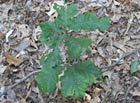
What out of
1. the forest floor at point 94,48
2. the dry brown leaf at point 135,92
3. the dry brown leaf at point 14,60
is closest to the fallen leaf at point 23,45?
the forest floor at point 94,48

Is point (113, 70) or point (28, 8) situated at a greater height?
point (28, 8)

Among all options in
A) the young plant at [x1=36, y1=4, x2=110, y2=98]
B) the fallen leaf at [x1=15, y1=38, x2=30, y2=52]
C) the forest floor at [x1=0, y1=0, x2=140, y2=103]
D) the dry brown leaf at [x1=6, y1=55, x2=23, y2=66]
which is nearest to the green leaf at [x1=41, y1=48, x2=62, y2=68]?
the young plant at [x1=36, y1=4, x2=110, y2=98]

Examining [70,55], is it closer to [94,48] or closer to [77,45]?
[77,45]

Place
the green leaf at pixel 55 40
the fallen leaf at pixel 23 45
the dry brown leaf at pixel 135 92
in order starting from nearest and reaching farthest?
the green leaf at pixel 55 40, the dry brown leaf at pixel 135 92, the fallen leaf at pixel 23 45

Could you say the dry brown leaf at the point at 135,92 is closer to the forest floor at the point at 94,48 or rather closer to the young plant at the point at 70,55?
the forest floor at the point at 94,48

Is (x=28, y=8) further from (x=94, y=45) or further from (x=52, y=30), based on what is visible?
(x=52, y=30)

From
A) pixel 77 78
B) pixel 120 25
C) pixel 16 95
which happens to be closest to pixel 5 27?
pixel 16 95

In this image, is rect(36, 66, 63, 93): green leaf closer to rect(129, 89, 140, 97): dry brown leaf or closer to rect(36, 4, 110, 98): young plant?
rect(36, 4, 110, 98): young plant
